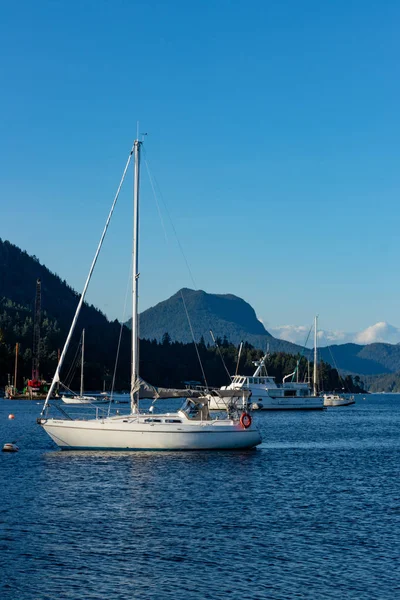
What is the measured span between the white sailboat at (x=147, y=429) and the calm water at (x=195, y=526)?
44.1 inches

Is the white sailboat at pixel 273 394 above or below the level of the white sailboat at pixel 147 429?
above

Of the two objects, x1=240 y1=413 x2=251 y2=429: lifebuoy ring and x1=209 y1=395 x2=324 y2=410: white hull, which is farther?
x1=209 y1=395 x2=324 y2=410: white hull

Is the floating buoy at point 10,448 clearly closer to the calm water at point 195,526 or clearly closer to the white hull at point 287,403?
the calm water at point 195,526

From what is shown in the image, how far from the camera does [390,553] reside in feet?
115

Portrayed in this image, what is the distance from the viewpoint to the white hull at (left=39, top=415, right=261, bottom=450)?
2468 inches

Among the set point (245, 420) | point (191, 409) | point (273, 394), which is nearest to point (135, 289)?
point (191, 409)

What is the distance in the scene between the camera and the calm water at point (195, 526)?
30.1 m

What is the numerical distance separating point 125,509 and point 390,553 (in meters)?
15.0

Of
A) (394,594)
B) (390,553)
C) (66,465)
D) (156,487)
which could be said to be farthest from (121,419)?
(394,594)

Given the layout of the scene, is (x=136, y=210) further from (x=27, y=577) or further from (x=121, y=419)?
(x=27, y=577)

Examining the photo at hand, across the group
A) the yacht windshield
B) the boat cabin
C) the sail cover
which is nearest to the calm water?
the boat cabin

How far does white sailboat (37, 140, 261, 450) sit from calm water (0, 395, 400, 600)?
3.68ft

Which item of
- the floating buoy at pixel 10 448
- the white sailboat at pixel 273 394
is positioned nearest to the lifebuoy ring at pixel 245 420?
the floating buoy at pixel 10 448

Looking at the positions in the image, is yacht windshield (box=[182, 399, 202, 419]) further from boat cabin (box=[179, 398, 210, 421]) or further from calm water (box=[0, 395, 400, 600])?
calm water (box=[0, 395, 400, 600])
